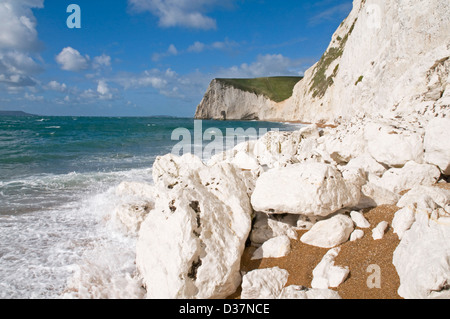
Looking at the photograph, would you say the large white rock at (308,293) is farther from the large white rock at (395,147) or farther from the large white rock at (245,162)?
the large white rock at (245,162)

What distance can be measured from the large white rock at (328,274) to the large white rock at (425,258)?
755 mm

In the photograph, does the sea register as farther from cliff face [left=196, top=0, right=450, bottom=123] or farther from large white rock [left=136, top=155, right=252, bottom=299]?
cliff face [left=196, top=0, right=450, bottom=123]

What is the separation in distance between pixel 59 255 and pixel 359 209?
21.5ft

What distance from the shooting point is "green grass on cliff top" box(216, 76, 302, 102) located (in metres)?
114

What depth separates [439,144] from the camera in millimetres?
6086

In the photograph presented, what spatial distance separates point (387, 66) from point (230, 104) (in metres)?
99.4

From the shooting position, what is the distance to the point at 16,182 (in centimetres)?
1265

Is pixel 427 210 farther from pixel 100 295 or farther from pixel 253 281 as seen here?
pixel 100 295

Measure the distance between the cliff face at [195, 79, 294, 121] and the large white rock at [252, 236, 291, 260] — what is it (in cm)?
10958

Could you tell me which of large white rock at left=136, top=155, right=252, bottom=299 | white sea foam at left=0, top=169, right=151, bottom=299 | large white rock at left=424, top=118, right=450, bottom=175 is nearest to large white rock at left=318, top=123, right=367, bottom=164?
large white rock at left=424, top=118, right=450, bottom=175

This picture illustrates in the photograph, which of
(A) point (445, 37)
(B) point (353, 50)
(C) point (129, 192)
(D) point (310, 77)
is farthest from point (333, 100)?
(C) point (129, 192)

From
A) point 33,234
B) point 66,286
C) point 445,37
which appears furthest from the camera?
point 445,37

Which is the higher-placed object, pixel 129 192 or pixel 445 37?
pixel 445 37

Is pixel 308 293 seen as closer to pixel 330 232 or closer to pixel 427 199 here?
pixel 330 232
